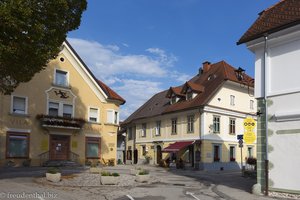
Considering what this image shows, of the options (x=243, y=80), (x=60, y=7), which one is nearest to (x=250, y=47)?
(x=60, y=7)

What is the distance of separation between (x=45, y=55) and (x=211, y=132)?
992 inches

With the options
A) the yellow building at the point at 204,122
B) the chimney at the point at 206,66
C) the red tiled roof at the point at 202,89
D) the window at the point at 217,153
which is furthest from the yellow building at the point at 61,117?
the chimney at the point at 206,66

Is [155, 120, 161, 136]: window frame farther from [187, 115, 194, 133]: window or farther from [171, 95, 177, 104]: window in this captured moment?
[187, 115, 194, 133]: window

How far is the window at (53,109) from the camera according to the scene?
34.7 meters

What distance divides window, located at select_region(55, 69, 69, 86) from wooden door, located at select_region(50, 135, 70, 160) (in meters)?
5.13

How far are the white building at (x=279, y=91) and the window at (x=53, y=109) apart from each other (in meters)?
21.9

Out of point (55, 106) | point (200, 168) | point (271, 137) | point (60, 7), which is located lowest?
point (200, 168)

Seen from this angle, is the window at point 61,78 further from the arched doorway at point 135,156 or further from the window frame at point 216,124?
the arched doorway at point 135,156

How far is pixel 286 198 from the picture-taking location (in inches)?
604

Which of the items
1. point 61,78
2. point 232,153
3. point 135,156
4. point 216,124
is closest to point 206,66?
point 216,124

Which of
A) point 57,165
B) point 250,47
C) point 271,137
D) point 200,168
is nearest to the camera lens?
point 271,137

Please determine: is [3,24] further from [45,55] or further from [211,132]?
[211,132]

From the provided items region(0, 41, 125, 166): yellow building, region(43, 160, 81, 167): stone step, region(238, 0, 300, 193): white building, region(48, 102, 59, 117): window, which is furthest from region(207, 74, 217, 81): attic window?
region(238, 0, 300, 193): white building

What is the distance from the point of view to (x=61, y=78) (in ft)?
118
